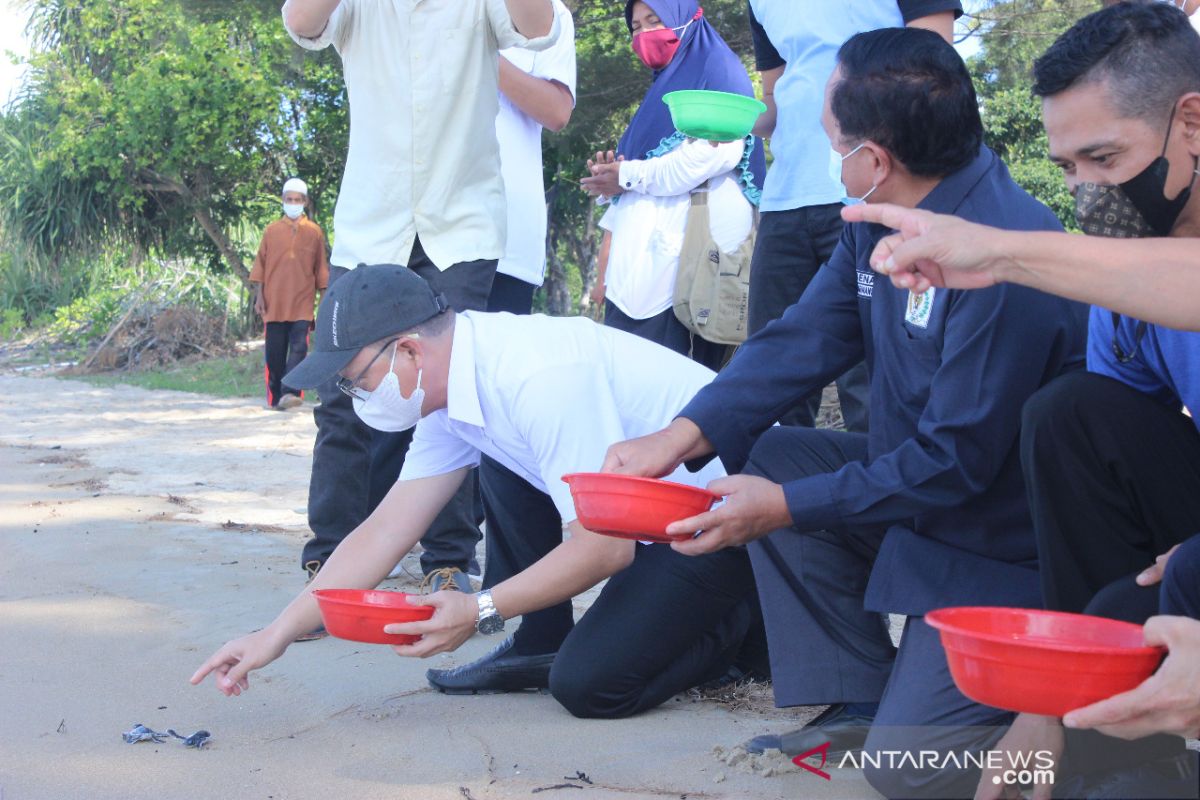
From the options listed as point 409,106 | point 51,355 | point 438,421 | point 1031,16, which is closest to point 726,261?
point 409,106

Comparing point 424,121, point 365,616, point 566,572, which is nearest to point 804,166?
point 424,121

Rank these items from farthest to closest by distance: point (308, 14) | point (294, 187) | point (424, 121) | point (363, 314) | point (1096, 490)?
1. point (294, 187)
2. point (424, 121)
3. point (308, 14)
4. point (363, 314)
5. point (1096, 490)

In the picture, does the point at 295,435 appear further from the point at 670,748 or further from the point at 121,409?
the point at 670,748

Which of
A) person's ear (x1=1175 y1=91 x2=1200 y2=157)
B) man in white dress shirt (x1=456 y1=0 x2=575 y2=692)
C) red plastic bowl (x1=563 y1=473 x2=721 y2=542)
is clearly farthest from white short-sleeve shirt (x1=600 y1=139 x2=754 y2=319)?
person's ear (x1=1175 y1=91 x2=1200 y2=157)

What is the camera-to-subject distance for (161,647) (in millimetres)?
3289

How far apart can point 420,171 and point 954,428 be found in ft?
6.32

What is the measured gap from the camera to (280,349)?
33.5ft

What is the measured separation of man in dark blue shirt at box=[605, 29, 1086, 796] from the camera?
2211 mm

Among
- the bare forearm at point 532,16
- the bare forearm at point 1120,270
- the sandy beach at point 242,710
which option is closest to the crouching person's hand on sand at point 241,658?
the sandy beach at point 242,710

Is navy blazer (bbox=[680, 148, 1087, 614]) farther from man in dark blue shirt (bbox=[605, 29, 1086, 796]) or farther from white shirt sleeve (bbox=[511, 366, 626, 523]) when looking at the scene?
white shirt sleeve (bbox=[511, 366, 626, 523])

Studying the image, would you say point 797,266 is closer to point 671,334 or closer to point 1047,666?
point 671,334

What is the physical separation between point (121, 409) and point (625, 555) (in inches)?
326

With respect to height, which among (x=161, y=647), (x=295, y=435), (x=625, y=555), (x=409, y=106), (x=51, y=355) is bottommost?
(x=51, y=355)

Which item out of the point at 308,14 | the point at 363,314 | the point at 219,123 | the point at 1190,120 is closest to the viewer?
the point at 1190,120
